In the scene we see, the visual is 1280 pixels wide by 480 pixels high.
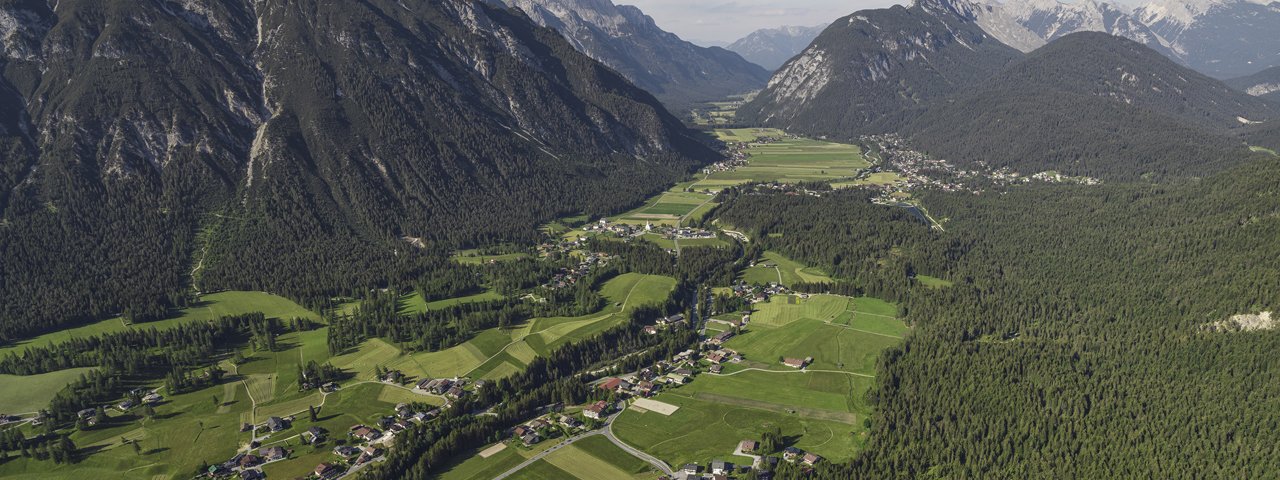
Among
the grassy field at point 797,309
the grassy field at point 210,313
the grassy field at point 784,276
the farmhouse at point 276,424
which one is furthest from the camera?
the grassy field at point 784,276

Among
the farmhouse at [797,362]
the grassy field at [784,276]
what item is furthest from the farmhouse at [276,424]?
the grassy field at [784,276]

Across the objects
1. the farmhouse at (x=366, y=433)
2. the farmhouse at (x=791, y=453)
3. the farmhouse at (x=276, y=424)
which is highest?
the farmhouse at (x=276, y=424)

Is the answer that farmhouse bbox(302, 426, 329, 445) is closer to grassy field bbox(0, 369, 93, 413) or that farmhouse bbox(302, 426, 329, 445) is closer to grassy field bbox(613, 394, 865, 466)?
grassy field bbox(613, 394, 865, 466)

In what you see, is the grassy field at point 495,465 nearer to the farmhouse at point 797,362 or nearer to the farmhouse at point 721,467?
the farmhouse at point 721,467

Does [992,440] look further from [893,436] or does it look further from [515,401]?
[515,401]

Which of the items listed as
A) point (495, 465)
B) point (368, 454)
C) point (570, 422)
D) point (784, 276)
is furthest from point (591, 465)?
point (784, 276)

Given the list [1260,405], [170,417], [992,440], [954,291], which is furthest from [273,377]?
[1260,405]

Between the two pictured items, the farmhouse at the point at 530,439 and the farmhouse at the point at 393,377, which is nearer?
the farmhouse at the point at 530,439

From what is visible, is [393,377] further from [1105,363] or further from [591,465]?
[1105,363]
